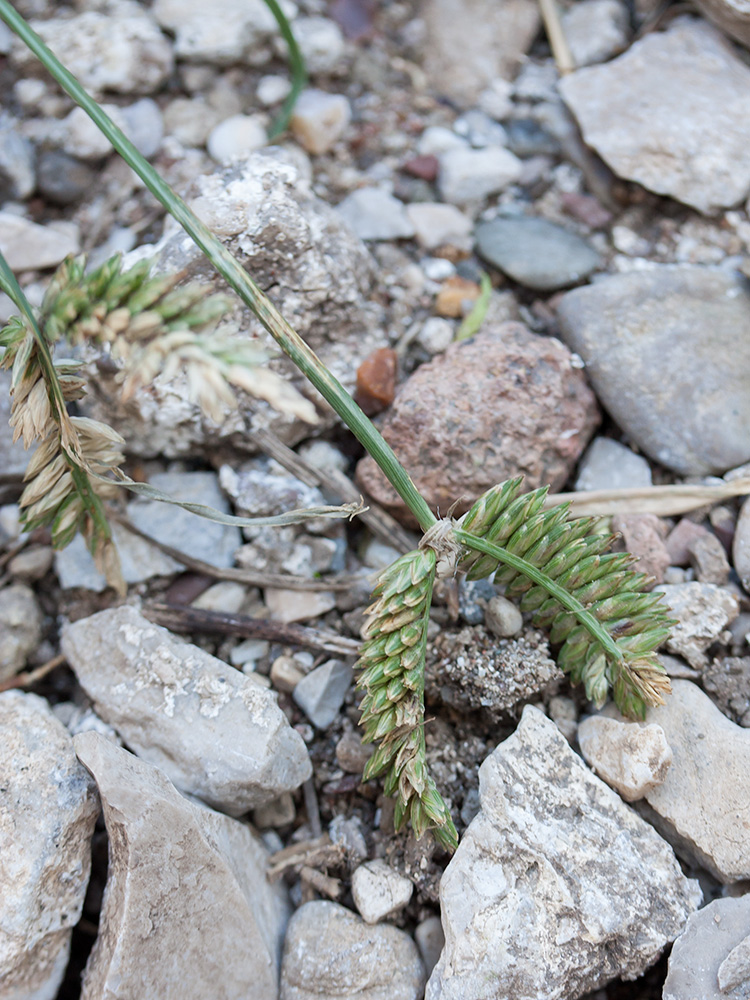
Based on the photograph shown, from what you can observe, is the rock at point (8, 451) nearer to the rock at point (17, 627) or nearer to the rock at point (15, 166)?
the rock at point (17, 627)

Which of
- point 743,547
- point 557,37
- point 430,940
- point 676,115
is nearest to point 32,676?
point 430,940

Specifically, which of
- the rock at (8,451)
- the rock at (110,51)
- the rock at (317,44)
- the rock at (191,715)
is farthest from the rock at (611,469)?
the rock at (110,51)

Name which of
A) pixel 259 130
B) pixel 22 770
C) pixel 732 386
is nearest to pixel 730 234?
pixel 732 386

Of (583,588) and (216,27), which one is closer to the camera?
(583,588)

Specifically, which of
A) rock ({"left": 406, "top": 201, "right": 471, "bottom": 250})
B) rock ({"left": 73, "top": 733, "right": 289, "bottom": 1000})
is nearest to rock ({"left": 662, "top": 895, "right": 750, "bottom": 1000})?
rock ({"left": 73, "top": 733, "right": 289, "bottom": 1000})

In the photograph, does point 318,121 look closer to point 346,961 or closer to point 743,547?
point 743,547

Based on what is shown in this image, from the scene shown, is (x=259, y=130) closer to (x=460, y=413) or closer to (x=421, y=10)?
(x=421, y=10)
